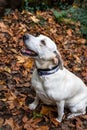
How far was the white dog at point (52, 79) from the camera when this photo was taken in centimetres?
475

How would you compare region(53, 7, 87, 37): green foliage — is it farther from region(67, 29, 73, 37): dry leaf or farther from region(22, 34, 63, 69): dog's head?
region(22, 34, 63, 69): dog's head

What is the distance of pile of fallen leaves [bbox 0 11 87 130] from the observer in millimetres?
5473

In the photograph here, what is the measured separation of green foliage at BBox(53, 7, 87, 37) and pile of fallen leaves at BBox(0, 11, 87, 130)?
0.19 meters

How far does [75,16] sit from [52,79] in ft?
18.1

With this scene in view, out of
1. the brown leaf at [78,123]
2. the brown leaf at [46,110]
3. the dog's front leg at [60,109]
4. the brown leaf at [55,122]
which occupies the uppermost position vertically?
the dog's front leg at [60,109]

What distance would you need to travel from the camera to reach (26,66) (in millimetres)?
6754

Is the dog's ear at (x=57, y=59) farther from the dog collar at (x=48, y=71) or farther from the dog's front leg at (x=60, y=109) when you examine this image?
the dog's front leg at (x=60, y=109)

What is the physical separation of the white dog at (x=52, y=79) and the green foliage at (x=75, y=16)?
418 cm

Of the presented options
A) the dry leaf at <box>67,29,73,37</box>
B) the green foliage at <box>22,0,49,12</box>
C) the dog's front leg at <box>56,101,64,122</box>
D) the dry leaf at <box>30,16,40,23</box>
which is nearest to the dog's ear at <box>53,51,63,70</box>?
the dog's front leg at <box>56,101,64,122</box>

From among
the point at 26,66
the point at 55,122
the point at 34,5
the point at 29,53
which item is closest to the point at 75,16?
the point at 34,5

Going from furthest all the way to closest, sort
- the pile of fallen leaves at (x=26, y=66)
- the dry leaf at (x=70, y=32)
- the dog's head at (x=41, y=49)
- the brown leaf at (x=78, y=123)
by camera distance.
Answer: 1. the dry leaf at (x=70, y=32)
2. the brown leaf at (x=78, y=123)
3. the pile of fallen leaves at (x=26, y=66)
4. the dog's head at (x=41, y=49)

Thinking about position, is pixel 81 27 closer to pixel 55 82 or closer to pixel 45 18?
pixel 45 18

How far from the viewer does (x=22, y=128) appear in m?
5.24

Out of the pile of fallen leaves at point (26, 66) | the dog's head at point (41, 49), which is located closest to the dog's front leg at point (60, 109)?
the pile of fallen leaves at point (26, 66)
